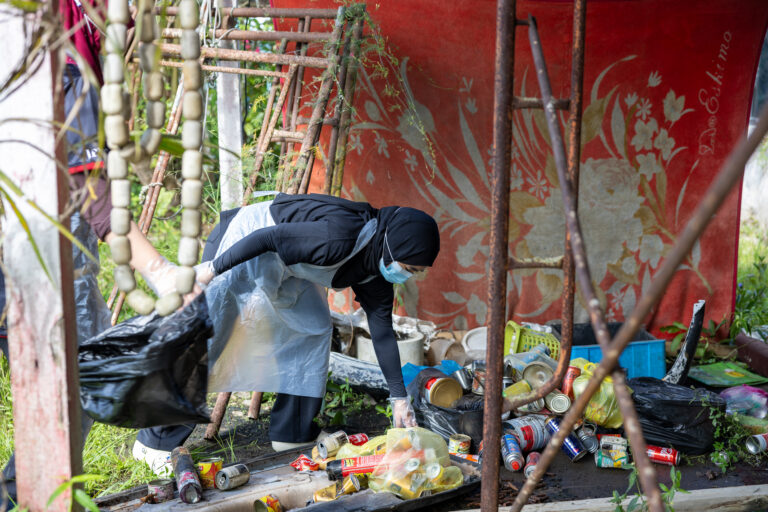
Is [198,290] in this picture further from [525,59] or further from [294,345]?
[525,59]

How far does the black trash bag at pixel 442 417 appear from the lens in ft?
11.6

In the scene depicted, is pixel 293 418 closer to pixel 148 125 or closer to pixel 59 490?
pixel 59 490

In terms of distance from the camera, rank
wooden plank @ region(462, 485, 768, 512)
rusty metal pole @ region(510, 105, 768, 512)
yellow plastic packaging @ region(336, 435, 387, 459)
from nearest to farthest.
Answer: rusty metal pole @ region(510, 105, 768, 512)
wooden plank @ region(462, 485, 768, 512)
yellow plastic packaging @ region(336, 435, 387, 459)

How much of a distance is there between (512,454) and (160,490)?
5.38 ft

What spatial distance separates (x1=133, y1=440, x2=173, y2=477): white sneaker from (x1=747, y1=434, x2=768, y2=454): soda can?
2.90 meters

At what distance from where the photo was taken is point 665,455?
11.4 feet

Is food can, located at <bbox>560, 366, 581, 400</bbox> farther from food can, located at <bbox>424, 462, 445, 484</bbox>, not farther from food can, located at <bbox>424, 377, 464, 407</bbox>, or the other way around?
food can, located at <bbox>424, 462, 445, 484</bbox>

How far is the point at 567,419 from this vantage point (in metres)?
1.66

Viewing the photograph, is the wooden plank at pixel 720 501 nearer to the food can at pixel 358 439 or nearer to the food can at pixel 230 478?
the food can at pixel 358 439

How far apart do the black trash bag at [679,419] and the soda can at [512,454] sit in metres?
0.71

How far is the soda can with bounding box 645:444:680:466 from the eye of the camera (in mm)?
3463

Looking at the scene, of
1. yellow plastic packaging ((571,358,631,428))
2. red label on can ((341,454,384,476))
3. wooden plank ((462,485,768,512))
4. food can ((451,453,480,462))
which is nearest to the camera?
wooden plank ((462,485,768,512))

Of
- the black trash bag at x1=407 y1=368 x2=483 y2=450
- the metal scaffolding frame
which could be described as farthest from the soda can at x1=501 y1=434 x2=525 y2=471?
the metal scaffolding frame

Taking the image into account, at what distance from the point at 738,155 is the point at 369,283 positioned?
2.21 metres
